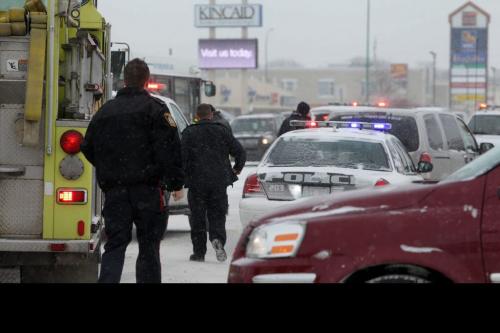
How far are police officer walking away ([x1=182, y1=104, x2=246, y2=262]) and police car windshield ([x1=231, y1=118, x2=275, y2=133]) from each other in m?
26.6

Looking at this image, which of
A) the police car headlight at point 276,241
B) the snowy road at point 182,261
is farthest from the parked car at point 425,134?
the police car headlight at point 276,241

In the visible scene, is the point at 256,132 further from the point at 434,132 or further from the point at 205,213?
the point at 205,213

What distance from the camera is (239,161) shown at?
1283cm

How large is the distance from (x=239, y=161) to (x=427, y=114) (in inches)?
240

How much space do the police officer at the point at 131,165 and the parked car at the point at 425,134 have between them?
28.8ft

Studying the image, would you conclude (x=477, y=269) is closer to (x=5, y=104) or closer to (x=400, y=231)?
(x=400, y=231)

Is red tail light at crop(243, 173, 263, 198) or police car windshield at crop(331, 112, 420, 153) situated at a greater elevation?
police car windshield at crop(331, 112, 420, 153)

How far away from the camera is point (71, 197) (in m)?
9.06

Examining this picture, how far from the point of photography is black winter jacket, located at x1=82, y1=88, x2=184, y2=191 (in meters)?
8.48

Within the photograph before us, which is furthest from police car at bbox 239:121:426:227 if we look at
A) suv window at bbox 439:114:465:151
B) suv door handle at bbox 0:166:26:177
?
Answer: suv window at bbox 439:114:465:151

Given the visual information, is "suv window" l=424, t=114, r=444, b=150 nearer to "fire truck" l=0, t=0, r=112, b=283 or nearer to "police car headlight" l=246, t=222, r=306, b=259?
"fire truck" l=0, t=0, r=112, b=283

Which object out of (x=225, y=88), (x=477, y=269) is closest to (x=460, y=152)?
(x=477, y=269)
